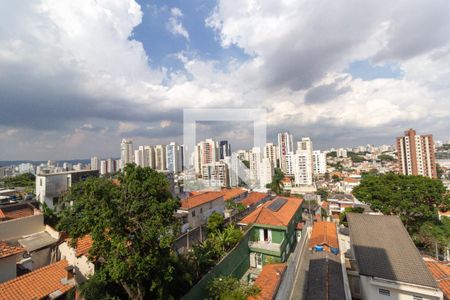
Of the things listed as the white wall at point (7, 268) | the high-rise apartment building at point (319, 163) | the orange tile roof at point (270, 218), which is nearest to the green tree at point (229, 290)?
the orange tile roof at point (270, 218)

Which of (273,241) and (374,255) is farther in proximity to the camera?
(273,241)

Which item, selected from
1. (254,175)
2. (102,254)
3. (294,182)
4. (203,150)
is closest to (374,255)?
(102,254)

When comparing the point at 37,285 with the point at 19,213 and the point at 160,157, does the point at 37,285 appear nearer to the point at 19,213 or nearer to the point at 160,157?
the point at 19,213

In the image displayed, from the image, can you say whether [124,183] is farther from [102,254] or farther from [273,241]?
[273,241]

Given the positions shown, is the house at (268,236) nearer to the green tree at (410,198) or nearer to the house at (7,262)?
the green tree at (410,198)

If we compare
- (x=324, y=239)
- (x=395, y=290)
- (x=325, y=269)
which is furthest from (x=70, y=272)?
(x=324, y=239)

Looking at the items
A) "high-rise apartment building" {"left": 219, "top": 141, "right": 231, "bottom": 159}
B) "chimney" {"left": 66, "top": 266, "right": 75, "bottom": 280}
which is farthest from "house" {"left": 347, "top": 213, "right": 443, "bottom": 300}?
"high-rise apartment building" {"left": 219, "top": 141, "right": 231, "bottom": 159}
